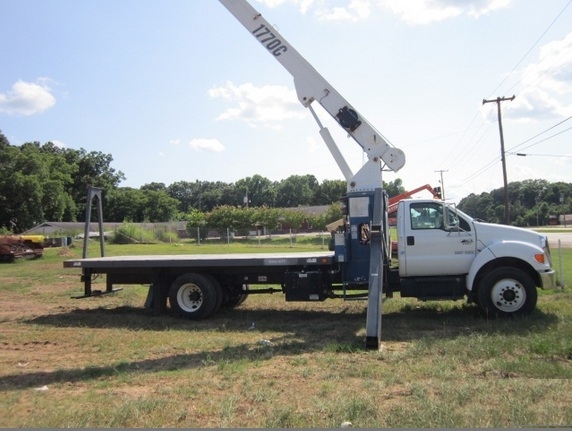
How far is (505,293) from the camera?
924 cm

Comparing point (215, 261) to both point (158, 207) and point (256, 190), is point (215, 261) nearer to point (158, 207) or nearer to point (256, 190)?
point (158, 207)

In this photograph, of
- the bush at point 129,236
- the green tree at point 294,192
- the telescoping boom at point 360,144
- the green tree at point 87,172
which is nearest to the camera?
the telescoping boom at point 360,144

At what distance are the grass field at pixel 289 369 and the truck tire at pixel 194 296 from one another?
268 mm

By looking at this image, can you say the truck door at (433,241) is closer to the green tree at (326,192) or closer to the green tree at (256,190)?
the green tree at (326,192)

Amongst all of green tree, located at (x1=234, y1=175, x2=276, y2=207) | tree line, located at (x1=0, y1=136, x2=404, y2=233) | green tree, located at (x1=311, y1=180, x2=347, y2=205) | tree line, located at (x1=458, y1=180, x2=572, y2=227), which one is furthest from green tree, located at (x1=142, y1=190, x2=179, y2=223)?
tree line, located at (x1=458, y1=180, x2=572, y2=227)

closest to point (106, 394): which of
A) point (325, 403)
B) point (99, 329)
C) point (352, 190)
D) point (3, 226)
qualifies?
point (325, 403)

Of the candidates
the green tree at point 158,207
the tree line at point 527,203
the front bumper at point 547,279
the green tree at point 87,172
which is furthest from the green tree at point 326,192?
the front bumper at point 547,279

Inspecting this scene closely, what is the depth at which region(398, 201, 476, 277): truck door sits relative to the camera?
31.7 feet

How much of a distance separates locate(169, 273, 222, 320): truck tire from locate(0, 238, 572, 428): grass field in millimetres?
268

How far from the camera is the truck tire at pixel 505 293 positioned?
30.2ft

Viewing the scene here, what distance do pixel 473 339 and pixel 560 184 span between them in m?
139

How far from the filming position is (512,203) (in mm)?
132375

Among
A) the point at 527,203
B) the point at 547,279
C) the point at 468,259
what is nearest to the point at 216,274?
the point at 468,259

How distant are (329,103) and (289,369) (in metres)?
5.79
